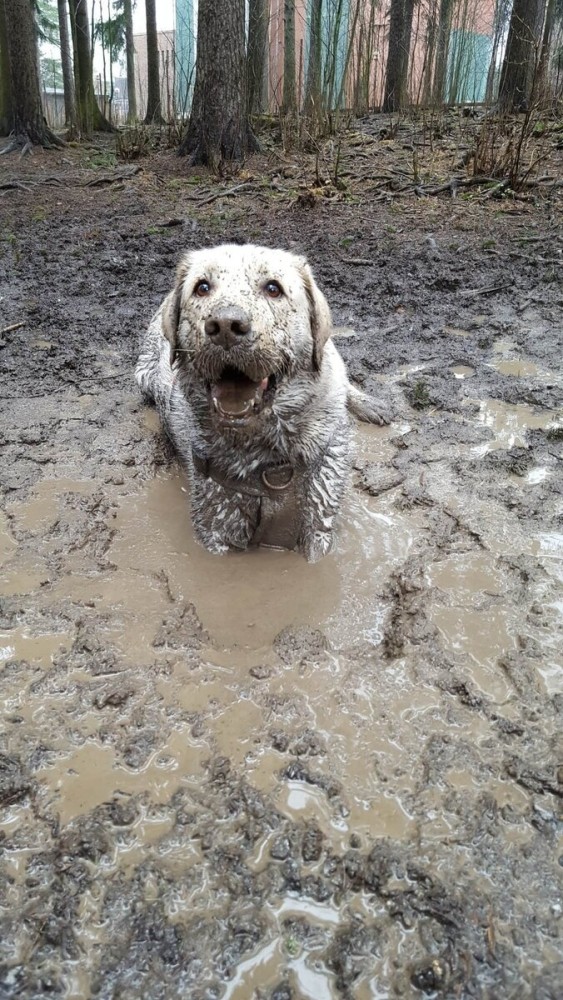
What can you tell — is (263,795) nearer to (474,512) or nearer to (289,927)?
(289,927)

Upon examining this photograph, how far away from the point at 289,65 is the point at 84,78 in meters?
5.32

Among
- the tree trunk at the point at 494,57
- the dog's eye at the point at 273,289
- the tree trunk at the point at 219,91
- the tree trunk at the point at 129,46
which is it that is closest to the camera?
the dog's eye at the point at 273,289

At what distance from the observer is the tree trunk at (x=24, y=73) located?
13.0 meters

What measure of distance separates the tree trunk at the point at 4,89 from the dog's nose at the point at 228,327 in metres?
15.6

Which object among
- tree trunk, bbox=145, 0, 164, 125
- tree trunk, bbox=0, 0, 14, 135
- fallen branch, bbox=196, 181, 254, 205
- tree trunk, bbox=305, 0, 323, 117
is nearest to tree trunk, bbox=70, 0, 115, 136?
tree trunk, bbox=145, 0, 164, 125

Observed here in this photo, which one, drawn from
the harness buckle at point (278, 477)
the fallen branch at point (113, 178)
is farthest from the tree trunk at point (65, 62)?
the harness buckle at point (278, 477)

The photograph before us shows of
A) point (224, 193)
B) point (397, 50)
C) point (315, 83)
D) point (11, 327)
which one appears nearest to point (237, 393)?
point (11, 327)

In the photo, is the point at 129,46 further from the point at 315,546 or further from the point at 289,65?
the point at 315,546

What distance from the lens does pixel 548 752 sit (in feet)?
7.73

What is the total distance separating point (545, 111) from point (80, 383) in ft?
35.3

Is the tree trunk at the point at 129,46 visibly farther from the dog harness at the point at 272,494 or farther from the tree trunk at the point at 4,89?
the dog harness at the point at 272,494

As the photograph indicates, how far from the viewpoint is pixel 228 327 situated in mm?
2652

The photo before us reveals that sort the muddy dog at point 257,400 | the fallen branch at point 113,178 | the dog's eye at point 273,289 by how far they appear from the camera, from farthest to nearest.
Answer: the fallen branch at point 113,178 → the dog's eye at point 273,289 → the muddy dog at point 257,400

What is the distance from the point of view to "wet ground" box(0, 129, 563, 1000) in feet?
5.90
